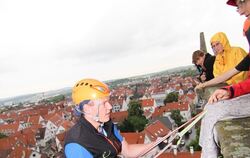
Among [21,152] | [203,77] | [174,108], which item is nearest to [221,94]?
[203,77]

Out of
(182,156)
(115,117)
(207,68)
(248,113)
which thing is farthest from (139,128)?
(248,113)

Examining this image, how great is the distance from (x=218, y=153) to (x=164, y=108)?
59363mm

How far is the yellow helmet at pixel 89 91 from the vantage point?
2.85 metres

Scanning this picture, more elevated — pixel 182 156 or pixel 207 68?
pixel 207 68

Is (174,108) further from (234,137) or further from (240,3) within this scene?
(234,137)

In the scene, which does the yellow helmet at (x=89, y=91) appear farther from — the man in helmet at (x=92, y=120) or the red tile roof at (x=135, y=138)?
the red tile roof at (x=135, y=138)

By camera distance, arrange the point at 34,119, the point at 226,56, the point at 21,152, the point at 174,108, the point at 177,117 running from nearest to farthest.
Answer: the point at 226,56, the point at 21,152, the point at 177,117, the point at 174,108, the point at 34,119

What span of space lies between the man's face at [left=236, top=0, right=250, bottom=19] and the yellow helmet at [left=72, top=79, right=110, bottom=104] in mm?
1334

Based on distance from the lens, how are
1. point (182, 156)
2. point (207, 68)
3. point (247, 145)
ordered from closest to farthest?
point (247, 145) → point (207, 68) → point (182, 156)

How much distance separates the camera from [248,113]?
6.44 feet

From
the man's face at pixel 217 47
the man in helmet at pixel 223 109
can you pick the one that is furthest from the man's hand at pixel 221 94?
the man's face at pixel 217 47

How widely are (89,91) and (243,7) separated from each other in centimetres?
144

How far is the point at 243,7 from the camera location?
2213 mm

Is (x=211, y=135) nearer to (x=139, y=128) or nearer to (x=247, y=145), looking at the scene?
(x=247, y=145)
